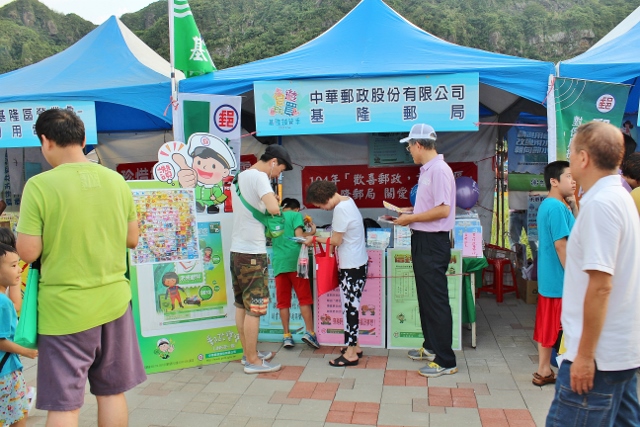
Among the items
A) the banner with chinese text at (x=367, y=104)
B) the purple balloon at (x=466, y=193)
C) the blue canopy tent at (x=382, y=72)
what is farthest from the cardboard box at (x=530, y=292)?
the banner with chinese text at (x=367, y=104)

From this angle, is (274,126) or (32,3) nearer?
(274,126)

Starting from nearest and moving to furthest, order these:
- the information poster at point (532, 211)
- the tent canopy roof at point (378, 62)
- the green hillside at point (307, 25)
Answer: the tent canopy roof at point (378, 62) < the information poster at point (532, 211) < the green hillside at point (307, 25)

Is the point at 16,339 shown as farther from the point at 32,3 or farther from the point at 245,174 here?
the point at 32,3

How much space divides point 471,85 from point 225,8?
33.1 m

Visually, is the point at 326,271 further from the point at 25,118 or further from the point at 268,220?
the point at 25,118

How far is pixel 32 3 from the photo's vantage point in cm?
3412

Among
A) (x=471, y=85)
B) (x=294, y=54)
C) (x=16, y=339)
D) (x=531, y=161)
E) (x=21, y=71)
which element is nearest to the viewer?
(x=16, y=339)

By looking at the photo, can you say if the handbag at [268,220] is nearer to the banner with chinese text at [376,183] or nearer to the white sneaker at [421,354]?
the white sneaker at [421,354]

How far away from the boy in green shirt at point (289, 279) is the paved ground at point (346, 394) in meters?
0.17

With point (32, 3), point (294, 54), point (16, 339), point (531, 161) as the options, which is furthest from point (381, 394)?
point (32, 3)

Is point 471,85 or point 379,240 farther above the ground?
point 471,85

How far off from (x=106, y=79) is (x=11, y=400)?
3413 millimetres

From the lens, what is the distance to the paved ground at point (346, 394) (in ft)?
9.91

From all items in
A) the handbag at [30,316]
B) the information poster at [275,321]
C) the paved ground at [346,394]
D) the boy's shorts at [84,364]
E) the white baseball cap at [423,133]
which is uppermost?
the white baseball cap at [423,133]
